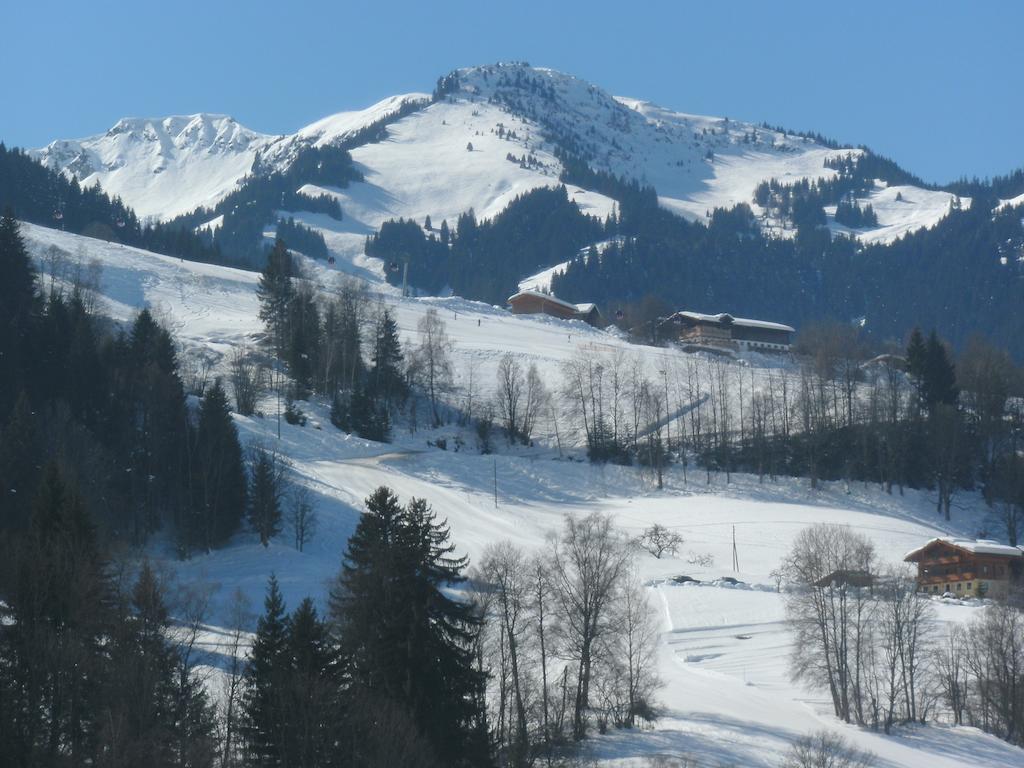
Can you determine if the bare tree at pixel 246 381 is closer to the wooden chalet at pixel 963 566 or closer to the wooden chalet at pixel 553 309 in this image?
the wooden chalet at pixel 963 566

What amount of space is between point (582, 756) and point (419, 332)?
88.1 metres

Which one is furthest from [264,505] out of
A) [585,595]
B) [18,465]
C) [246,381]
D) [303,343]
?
[303,343]

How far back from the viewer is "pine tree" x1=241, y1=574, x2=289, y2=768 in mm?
26812

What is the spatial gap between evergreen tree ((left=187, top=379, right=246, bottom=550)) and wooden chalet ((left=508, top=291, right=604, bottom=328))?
9976cm

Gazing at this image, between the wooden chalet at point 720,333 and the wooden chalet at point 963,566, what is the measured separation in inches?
2724

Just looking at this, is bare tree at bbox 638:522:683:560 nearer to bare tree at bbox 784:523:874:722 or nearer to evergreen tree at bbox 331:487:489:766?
bare tree at bbox 784:523:874:722

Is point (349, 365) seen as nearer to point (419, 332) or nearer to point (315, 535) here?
point (419, 332)

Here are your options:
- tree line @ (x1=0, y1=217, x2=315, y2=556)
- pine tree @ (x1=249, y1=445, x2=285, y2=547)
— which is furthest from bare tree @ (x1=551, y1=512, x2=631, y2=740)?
tree line @ (x1=0, y1=217, x2=315, y2=556)

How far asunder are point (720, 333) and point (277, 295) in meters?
61.4

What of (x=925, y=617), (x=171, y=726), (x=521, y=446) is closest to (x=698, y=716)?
(x=925, y=617)

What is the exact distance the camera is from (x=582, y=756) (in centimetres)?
3759

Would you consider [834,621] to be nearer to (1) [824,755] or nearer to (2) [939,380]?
(1) [824,755]

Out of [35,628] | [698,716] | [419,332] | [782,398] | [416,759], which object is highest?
[419,332]

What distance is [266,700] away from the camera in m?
27.5
